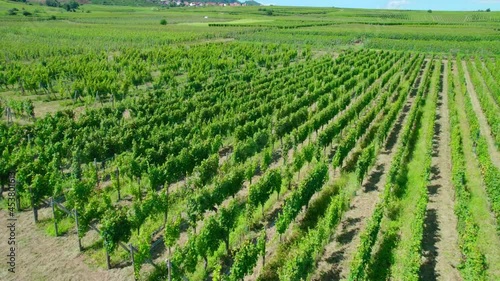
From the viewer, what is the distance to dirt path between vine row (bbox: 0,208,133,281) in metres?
14.4

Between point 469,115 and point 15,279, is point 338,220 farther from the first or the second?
point 469,115

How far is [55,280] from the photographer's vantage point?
558 inches

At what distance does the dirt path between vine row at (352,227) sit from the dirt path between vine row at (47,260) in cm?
806

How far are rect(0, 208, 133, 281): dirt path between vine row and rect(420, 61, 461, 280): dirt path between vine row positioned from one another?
12.6m

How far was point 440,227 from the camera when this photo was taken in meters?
18.0

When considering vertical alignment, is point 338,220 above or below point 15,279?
above

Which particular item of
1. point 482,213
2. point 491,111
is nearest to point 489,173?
point 482,213

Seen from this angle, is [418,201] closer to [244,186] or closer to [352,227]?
[352,227]

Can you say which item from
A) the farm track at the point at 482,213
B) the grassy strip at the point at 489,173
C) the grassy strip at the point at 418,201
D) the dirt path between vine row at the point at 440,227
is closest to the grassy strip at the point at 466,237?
the dirt path between vine row at the point at 440,227

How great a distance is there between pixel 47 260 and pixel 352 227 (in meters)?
13.7

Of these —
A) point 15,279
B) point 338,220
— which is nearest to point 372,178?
point 338,220

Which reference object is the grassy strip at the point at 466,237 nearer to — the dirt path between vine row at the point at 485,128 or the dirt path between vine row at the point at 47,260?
the dirt path between vine row at the point at 485,128

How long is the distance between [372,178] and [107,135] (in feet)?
58.5

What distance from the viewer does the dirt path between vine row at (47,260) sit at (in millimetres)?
14375
